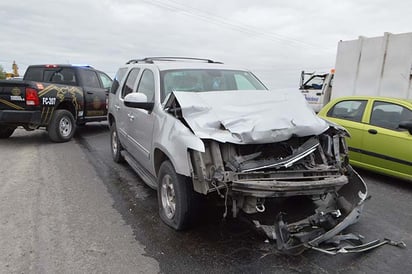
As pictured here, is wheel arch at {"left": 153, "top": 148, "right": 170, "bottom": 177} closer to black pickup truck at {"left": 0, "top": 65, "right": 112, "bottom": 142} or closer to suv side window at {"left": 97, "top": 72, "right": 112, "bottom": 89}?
black pickup truck at {"left": 0, "top": 65, "right": 112, "bottom": 142}

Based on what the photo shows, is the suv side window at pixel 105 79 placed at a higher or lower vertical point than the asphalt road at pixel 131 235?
→ higher

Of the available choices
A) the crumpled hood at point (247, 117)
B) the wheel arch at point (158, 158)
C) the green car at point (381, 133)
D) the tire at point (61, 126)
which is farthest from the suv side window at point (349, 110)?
the tire at point (61, 126)

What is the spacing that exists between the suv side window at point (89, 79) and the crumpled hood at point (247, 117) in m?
6.81

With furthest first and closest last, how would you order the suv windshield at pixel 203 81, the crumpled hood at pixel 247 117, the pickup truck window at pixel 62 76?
the pickup truck window at pixel 62 76
the suv windshield at pixel 203 81
the crumpled hood at pixel 247 117

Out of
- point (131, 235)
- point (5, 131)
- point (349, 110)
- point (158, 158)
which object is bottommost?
point (5, 131)

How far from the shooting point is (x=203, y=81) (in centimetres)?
461

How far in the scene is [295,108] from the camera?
12.4 feet

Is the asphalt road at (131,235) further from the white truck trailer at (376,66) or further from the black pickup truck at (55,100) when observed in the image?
the white truck trailer at (376,66)

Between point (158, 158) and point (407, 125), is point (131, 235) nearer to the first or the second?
point (158, 158)

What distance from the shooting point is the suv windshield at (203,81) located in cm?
443

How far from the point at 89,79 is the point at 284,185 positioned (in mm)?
8393

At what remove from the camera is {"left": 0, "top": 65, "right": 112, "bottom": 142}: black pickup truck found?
25.2ft

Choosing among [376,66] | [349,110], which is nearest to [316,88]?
[376,66]

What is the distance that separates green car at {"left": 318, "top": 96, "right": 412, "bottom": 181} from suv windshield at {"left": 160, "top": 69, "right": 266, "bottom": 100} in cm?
215
